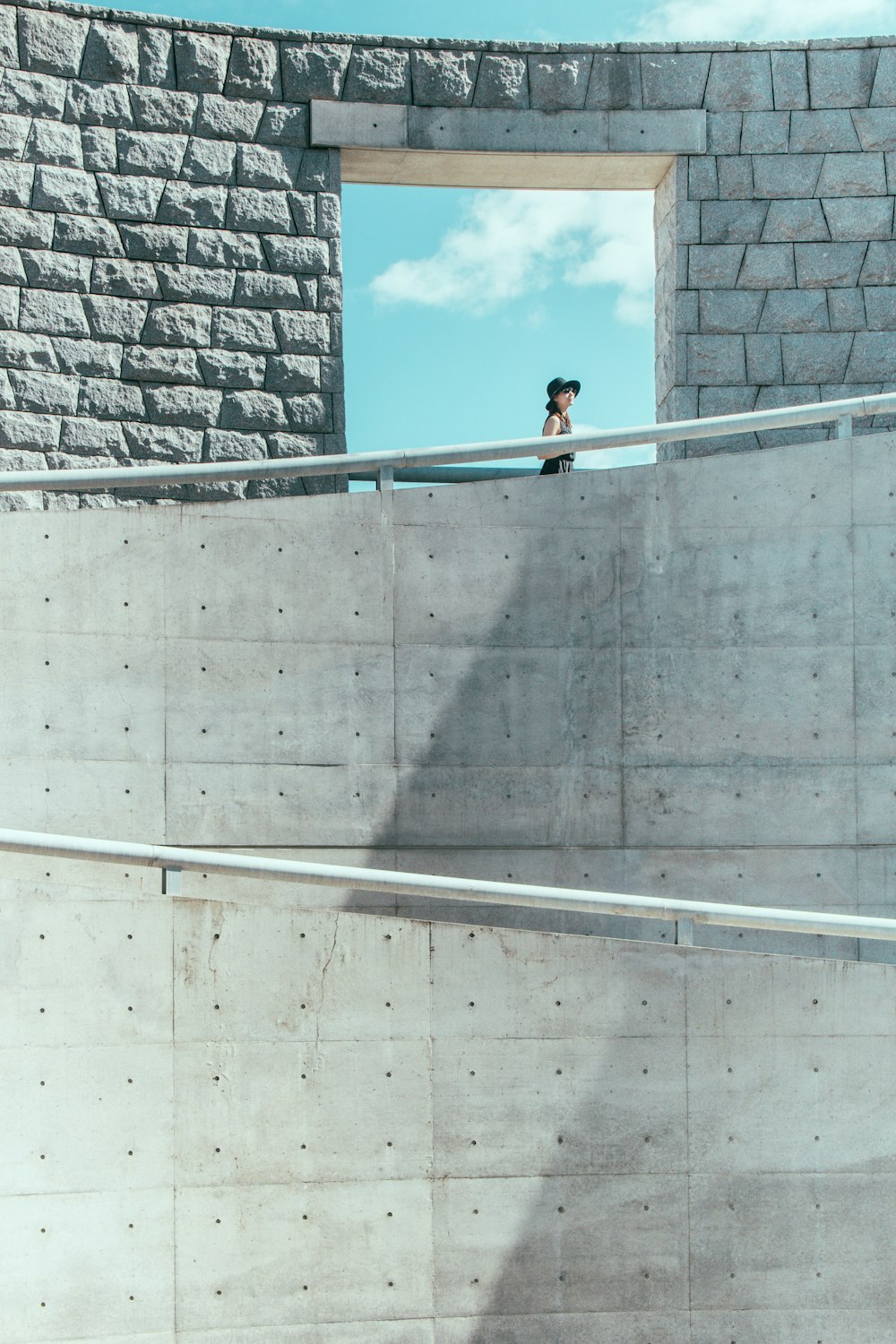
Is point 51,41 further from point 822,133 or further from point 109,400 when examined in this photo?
point 822,133

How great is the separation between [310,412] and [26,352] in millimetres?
1700

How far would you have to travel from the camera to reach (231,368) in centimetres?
798

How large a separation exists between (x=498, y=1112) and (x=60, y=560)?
3.10 m

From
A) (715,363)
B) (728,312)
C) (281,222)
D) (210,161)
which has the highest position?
(210,161)

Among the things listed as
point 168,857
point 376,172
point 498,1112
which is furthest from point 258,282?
point 498,1112

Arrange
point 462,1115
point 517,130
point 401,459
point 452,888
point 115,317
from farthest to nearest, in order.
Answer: point 517,130
point 115,317
point 401,459
point 462,1115
point 452,888

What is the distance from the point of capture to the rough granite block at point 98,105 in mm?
7828

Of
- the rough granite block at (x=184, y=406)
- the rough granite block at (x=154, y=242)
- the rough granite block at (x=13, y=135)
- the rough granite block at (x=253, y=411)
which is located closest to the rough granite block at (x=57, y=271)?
the rough granite block at (x=154, y=242)

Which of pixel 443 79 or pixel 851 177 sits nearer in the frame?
pixel 443 79

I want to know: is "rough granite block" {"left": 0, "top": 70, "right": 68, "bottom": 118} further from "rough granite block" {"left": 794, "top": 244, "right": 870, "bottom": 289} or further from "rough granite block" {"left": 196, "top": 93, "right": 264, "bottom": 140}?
"rough granite block" {"left": 794, "top": 244, "right": 870, "bottom": 289}

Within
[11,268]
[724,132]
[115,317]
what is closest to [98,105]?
[11,268]

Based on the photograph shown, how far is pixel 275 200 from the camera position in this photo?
8.08m

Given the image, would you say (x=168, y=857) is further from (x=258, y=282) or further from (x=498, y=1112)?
(x=258, y=282)

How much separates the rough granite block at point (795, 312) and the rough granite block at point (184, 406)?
3528mm
